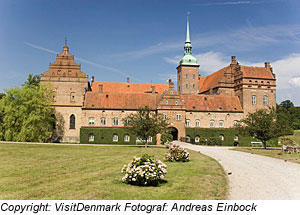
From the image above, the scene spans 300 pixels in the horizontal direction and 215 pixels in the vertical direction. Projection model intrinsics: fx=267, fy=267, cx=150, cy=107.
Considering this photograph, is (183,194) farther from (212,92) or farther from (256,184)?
(212,92)

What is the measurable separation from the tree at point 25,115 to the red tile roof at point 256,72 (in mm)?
33526

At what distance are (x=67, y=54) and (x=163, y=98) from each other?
17.3m

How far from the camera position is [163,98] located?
43.2 m

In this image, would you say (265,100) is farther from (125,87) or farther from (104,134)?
(104,134)

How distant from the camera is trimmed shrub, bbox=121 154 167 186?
30.6 feet

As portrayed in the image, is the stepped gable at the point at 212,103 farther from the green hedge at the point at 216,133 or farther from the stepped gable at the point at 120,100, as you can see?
the stepped gable at the point at 120,100

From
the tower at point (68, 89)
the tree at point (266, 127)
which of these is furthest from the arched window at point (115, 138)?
the tree at point (266, 127)

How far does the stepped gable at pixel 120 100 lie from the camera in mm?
43094

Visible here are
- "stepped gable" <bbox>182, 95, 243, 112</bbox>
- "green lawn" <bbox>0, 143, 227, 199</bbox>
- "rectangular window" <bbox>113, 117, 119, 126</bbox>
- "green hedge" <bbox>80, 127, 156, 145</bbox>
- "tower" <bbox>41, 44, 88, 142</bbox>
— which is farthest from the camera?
"stepped gable" <bbox>182, 95, 243, 112</bbox>

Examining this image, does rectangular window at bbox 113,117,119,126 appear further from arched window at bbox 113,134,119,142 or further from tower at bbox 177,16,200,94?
tower at bbox 177,16,200,94

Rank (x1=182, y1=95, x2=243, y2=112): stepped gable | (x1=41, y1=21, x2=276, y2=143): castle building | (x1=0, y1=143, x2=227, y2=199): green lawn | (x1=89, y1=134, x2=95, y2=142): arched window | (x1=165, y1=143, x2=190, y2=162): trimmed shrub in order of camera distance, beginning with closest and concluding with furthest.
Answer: (x1=0, y1=143, x2=227, y2=199): green lawn, (x1=165, y1=143, x2=190, y2=162): trimmed shrub, (x1=89, y1=134, x2=95, y2=142): arched window, (x1=41, y1=21, x2=276, y2=143): castle building, (x1=182, y1=95, x2=243, y2=112): stepped gable

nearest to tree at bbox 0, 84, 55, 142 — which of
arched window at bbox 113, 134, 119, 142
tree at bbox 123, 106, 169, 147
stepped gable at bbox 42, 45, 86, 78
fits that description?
stepped gable at bbox 42, 45, 86, 78

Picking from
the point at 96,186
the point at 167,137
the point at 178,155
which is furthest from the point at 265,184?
the point at 167,137

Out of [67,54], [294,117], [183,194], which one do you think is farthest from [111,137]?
[294,117]
